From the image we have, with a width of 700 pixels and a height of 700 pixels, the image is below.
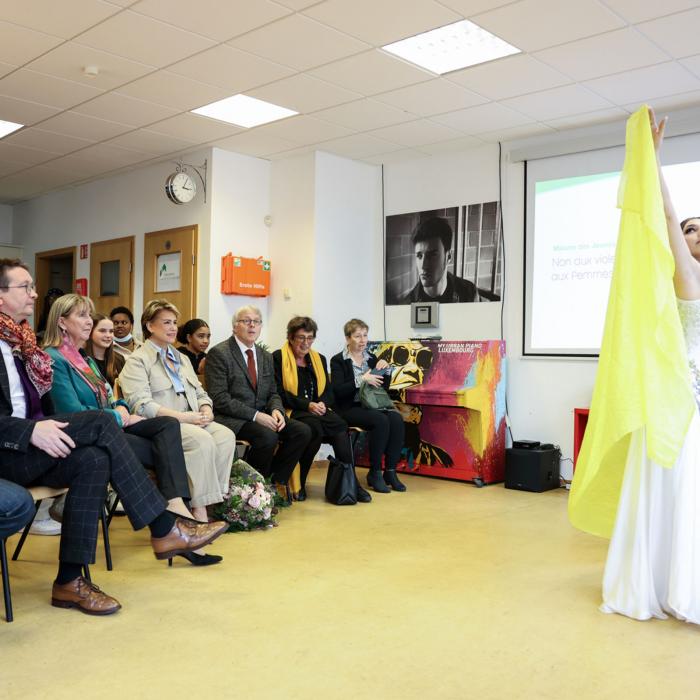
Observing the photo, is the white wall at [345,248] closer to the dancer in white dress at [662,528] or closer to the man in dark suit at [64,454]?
the man in dark suit at [64,454]

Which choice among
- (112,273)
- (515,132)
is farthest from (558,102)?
(112,273)

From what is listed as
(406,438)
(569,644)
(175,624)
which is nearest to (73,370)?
(175,624)

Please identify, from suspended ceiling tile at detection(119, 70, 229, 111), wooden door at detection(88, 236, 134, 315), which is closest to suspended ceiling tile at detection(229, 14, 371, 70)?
suspended ceiling tile at detection(119, 70, 229, 111)

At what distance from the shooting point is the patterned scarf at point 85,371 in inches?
138

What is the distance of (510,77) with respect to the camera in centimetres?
484

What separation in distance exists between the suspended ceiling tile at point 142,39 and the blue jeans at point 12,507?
8.56ft

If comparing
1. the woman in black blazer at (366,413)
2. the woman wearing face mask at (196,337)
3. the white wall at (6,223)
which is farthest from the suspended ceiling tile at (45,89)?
the white wall at (6,223)

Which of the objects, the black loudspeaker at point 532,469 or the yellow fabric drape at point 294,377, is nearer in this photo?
the yellow fabric drape at point 294,377

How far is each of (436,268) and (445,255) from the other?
0.47 ft

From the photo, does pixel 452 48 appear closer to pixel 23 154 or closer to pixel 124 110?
pixel 124 110

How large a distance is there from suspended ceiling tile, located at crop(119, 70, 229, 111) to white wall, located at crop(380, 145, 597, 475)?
7.33ft

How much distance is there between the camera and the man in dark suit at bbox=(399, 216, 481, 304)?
6.59 metres

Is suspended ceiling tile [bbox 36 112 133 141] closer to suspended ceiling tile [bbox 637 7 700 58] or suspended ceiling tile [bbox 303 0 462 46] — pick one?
suspended ceiling tile [bbox 303 0 462 46]

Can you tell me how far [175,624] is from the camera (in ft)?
9.06
